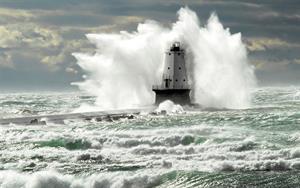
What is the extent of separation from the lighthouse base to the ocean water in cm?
2414

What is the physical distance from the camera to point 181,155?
3797 centimetres

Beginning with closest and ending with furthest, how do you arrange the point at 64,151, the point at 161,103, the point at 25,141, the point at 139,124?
the point at 64,151, the point at 25,141, the point at 139,124, the point at 161,103

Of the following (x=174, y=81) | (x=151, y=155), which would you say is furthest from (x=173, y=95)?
(x=151, y=155)

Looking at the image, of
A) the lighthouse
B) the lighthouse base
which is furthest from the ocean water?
the lighthouse

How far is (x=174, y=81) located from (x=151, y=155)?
46.9 metres

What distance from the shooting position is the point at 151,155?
3831 cm

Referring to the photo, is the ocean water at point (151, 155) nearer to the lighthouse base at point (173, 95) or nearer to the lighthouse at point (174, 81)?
the lighthouse base at point (173, 95)

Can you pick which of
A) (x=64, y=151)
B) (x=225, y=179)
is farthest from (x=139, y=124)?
(x=225, y=179)

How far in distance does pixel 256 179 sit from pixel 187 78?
5769 centimetres

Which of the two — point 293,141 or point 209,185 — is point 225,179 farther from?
point 293,141

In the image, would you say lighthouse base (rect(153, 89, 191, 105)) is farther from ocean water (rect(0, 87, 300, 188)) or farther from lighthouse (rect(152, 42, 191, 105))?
ocean water (rect(0, 87, 300, 188))

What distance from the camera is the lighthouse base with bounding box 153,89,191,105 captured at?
82.5 metres

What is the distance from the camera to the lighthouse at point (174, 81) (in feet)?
271

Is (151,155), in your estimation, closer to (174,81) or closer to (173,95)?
(173,95)
